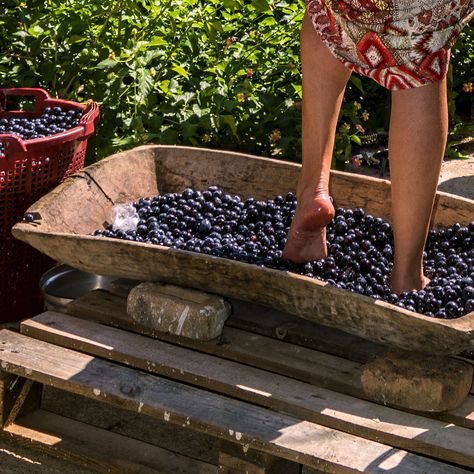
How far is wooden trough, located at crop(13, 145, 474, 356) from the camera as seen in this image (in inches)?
102

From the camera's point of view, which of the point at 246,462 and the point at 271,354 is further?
the point at 271,354

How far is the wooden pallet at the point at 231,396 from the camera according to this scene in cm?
247

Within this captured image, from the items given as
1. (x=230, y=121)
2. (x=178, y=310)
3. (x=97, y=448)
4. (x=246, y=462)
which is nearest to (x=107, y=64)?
(x=230, y=121)

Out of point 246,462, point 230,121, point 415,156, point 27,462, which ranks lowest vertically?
point 27,462

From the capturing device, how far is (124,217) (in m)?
3.40

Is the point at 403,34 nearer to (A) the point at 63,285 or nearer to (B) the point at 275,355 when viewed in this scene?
(B) the point at 275,355

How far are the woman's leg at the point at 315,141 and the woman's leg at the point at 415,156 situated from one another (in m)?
0.29

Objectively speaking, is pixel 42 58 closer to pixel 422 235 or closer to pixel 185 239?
pixel 185 239

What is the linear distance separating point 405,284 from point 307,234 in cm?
34

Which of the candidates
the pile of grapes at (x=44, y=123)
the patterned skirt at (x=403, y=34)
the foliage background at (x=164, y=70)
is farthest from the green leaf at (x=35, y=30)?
the patterned skirt at (x=403, y=34)

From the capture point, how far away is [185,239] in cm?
336

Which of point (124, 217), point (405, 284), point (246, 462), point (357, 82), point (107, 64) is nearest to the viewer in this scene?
point (246, 462)

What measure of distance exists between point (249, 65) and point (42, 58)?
0.89m

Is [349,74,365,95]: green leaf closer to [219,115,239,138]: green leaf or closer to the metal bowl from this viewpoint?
[219,115,239,138]: green leaf
